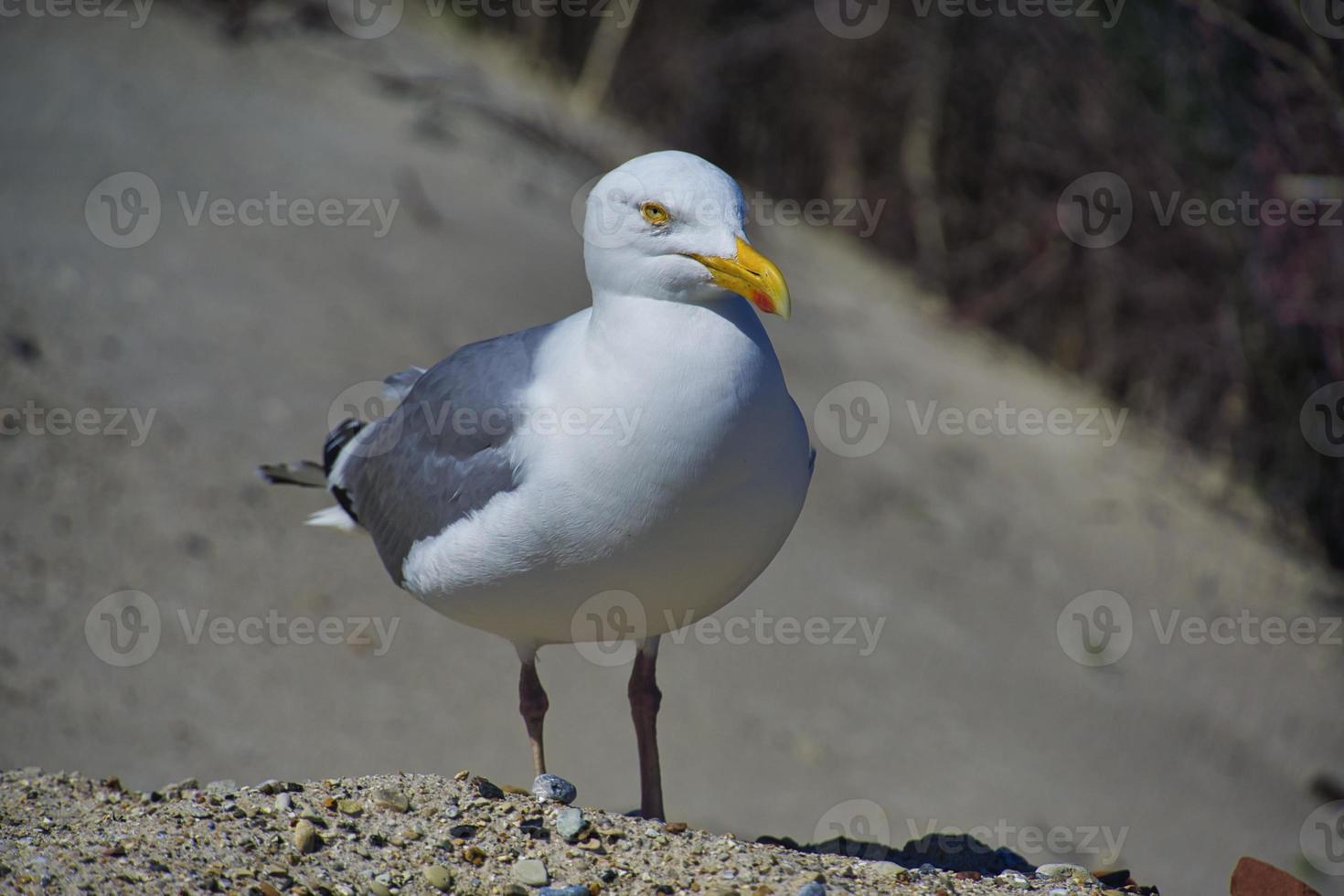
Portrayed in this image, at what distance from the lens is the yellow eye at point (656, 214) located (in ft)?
13.2

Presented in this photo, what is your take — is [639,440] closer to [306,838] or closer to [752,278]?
[752,278]

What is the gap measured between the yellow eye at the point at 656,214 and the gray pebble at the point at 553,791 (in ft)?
5.30

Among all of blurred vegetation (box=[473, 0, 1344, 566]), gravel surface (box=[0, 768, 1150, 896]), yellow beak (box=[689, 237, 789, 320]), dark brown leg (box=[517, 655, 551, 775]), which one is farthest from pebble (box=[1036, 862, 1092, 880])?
blurred vegetation (box=[473, 0, 1344, 566])

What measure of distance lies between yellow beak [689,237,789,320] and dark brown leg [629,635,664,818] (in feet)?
4.87

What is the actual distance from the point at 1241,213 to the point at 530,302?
16.5 ft

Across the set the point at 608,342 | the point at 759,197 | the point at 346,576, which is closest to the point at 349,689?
the point at 346,576

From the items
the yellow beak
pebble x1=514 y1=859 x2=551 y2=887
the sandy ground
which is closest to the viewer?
pebble x1=514 y1=859 x2=551 y2=887

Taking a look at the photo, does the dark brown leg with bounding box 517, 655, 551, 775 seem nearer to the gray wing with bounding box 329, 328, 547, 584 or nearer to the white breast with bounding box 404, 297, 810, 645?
the gray wing with bounding box 329, 328, 547, 584

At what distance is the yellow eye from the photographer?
4.02 metres

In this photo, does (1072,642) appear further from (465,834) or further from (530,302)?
(465,834)

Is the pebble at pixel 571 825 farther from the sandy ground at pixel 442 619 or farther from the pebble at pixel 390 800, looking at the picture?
the sandy ground at pixel 442 619

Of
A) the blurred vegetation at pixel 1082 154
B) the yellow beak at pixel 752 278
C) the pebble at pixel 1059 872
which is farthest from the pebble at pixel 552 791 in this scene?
the blurred vegetation at pixel 1082 154

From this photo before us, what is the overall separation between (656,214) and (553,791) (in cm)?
167

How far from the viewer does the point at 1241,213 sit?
1013cm
